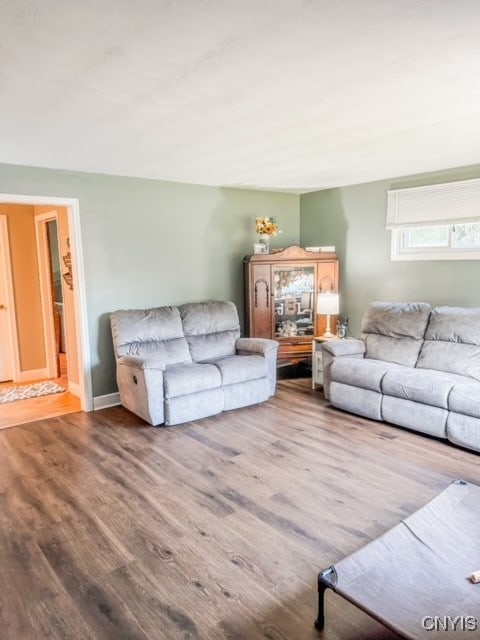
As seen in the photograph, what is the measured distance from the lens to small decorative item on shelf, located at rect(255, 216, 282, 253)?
17.3 feet

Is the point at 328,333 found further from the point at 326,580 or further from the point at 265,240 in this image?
the point at 326,580

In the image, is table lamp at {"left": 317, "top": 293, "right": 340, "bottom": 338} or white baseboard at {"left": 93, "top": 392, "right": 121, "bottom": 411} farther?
table lamp at {"left": 317, "top": 293, "right": 340, "bottom": 338}

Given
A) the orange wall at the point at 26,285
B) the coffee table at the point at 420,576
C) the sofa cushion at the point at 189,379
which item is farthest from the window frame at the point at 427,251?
the orange wall at the point at 26,285

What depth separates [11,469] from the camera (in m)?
3.15

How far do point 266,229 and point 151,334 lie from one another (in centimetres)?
196

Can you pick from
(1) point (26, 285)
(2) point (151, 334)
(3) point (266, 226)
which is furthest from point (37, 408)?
(3) point (266, 226)

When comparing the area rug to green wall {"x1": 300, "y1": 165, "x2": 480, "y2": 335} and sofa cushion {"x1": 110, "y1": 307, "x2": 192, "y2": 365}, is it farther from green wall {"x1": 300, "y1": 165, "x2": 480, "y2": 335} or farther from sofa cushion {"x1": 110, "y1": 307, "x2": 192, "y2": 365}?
green wall {"x1": 300, "y1": 165, "x2": 480, "y2": 335}

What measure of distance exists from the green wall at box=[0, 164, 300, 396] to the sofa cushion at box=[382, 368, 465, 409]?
2.35 m

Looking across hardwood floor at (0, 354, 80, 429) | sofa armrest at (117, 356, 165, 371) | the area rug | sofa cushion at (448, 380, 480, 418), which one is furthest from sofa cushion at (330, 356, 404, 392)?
the area rug

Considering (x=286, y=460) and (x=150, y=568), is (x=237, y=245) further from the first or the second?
(x=150, y=568)

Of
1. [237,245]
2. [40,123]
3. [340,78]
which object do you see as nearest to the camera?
[340,78]

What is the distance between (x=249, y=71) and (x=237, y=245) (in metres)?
3.36

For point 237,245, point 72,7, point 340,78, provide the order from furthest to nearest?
Answer: 1. point 237,245
2. point 340,78
3. point 72,7

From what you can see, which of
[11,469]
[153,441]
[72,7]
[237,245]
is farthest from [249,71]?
[237,245]
